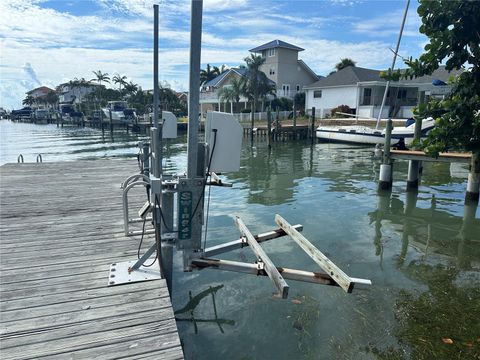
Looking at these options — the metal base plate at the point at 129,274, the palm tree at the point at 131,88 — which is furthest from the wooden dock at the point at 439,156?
the palm tree at the point at 131,88

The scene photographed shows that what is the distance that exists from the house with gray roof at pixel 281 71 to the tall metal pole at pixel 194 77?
43.6 meters

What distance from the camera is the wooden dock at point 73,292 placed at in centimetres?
305

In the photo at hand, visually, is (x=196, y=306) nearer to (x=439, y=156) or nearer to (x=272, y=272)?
(x=272, y=272)

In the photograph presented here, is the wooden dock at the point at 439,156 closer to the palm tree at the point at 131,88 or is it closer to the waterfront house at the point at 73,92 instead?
the palm tree at the point at 131,88

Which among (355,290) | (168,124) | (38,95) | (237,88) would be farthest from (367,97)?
Result: (38,95)

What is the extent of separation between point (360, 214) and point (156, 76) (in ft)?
23.5

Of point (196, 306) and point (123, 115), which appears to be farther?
point (123, 115)

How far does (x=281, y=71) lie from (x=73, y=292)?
4758cm

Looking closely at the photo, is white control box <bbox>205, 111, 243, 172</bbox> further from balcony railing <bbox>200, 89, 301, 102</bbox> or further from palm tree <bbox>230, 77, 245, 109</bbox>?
balcony railing <bbox>200, 89, 301, 102</bbox>

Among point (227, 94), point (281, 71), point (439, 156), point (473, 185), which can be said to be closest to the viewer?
point (473, 185)

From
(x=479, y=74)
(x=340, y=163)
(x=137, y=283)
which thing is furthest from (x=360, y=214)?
(x=340, y=163)

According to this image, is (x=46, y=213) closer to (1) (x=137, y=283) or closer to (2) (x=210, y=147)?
(1) (x=137, y=283)

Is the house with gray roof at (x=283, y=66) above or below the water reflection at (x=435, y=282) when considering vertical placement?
above

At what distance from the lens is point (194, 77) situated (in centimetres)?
383
